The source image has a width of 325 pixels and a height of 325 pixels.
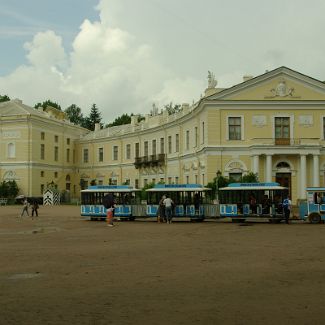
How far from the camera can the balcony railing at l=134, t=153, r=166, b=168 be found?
64062 mm

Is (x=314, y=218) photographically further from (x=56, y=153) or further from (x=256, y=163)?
(x=56, y=153)

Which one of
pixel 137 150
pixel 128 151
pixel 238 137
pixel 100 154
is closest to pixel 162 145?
pixel 137 150

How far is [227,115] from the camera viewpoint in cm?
4950

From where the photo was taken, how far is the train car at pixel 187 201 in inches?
1337

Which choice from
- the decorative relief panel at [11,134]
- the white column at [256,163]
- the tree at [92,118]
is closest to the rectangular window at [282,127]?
the white column at [256,163]

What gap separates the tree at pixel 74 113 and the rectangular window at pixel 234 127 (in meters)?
75.8

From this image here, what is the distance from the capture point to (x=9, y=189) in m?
71.2

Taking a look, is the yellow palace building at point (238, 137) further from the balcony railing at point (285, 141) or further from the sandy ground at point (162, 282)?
the sandy ground at point (162, 282)

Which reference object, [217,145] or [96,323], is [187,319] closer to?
[96,323]

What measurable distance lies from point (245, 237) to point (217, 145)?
27645mm

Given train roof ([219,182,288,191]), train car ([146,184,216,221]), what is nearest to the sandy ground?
train roof ([219,182,288,191])

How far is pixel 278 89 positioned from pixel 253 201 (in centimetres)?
1913

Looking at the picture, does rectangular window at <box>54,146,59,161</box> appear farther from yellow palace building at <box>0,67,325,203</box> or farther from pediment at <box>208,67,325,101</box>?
pediment at <box>208,67,325,101</box>

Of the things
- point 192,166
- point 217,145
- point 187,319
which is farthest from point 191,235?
point 192,166
